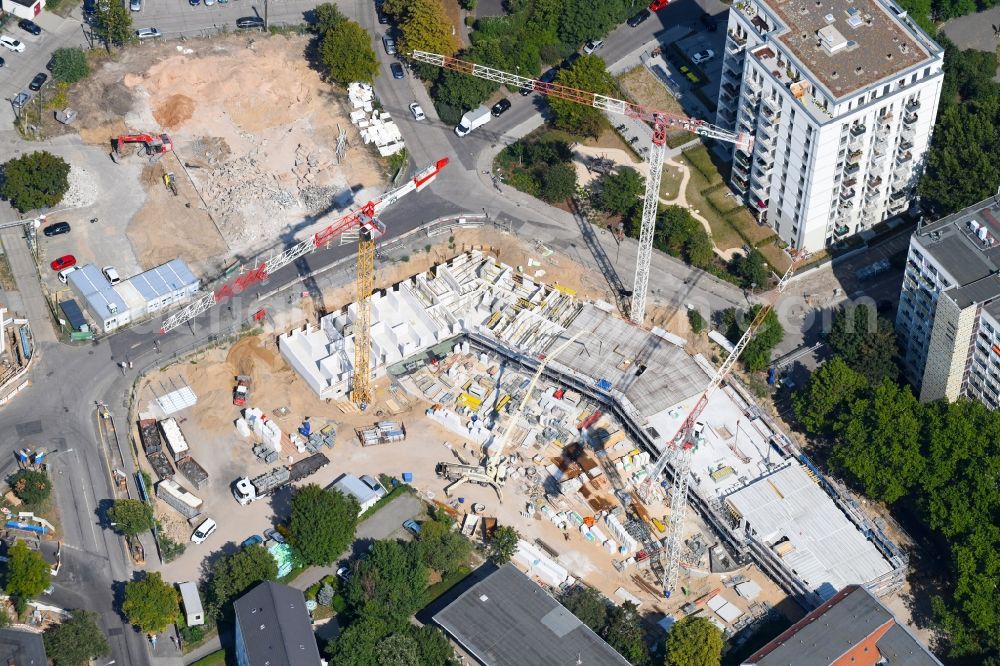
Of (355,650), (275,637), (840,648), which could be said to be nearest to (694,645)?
(840,648)

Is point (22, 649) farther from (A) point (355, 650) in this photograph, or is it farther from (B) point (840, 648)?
(B) point (840, 648)

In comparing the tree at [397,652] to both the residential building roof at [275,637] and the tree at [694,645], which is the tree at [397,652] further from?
the tree at [694,645]

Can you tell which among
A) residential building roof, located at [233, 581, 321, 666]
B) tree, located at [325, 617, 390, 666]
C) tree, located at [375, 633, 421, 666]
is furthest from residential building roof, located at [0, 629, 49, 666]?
tree, located at [375, 633, 421, 666]

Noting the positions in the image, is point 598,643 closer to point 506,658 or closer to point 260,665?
point 506,658

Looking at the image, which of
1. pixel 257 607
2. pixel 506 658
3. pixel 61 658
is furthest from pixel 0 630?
pixel 506 658

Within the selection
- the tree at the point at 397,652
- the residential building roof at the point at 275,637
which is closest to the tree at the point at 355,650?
the tree at the point at 397,652
